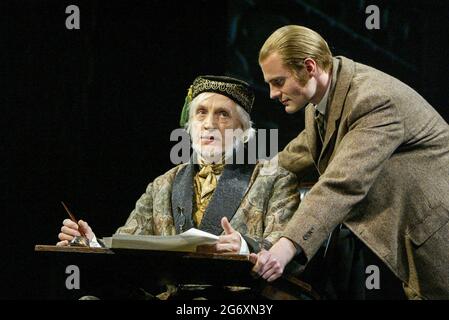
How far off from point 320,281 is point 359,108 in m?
0.66

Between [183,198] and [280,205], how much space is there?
1.33 feet

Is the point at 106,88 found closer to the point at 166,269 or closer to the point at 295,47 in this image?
the point at 295,47

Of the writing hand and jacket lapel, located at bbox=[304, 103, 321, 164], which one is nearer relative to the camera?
the writing hand

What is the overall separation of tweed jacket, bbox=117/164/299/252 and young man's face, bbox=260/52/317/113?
401 mm

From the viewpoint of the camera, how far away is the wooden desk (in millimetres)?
2588

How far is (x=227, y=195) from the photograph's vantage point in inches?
131

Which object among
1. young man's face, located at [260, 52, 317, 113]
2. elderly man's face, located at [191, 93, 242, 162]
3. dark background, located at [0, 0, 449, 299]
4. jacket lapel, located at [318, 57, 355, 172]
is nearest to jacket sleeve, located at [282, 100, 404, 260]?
jacket lapel, located at [318, 57, 355, 172]

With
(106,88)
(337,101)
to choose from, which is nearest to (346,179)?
(337,101)

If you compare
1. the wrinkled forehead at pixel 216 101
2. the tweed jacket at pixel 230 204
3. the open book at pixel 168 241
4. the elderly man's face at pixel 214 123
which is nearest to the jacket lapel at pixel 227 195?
the tweed jacket at pixel 230 204

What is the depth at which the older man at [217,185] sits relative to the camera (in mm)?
3271

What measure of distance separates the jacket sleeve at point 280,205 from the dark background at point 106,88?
2.09 ft

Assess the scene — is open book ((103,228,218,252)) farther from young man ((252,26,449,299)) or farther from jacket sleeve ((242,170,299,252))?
jacket sleeve ((242,170,299,252))

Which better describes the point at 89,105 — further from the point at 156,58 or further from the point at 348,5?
the point at 348,5
